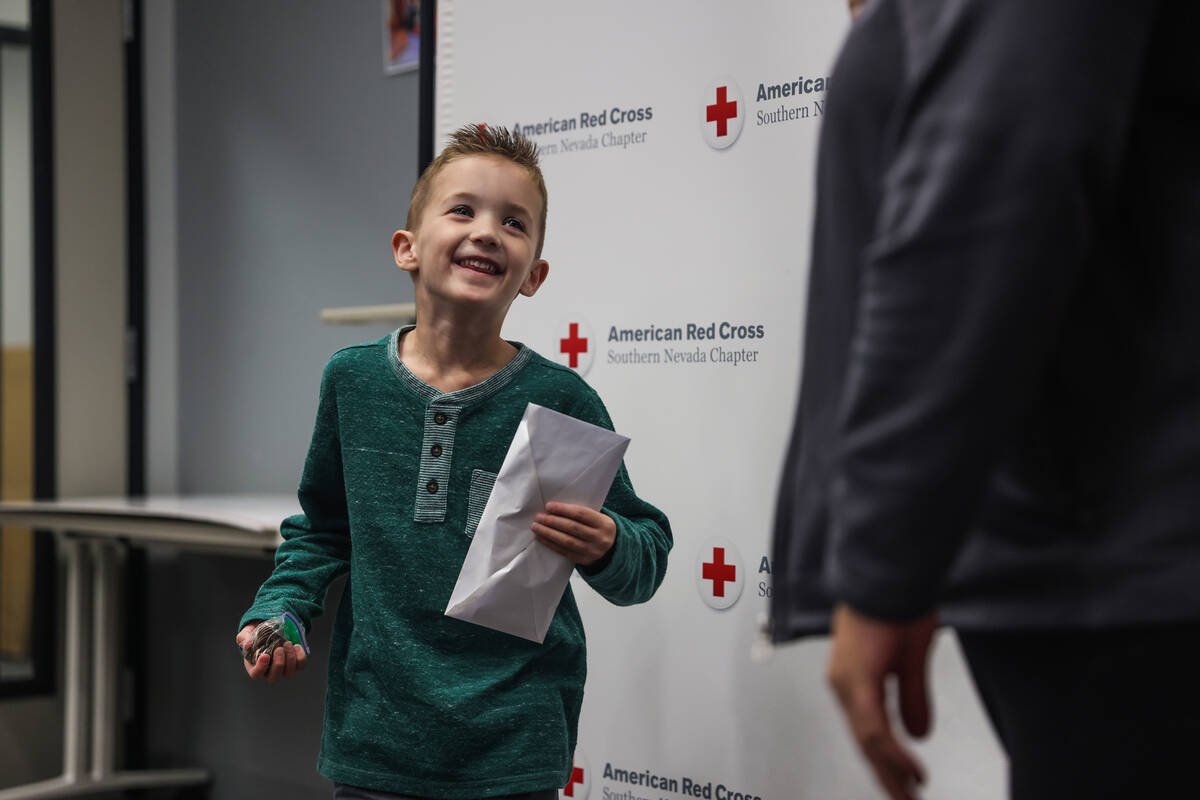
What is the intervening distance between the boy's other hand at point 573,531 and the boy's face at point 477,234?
0.28 meters

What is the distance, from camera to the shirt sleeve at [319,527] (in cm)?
142

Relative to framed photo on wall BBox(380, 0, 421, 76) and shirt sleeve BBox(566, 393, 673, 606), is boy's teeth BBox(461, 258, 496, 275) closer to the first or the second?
shirt sleeve BBox(566, 393, 673, 606)

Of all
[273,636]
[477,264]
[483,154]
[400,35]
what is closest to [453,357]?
[477,264]

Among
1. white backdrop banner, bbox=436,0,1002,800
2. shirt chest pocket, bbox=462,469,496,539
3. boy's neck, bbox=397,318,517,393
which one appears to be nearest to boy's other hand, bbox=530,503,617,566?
shirt chest pocket, bbox=462,469,496,539

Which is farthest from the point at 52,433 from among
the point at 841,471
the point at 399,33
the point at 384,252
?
the point at 841,471

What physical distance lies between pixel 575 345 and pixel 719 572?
0.51m

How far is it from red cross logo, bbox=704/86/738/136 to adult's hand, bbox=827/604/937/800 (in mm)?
1407

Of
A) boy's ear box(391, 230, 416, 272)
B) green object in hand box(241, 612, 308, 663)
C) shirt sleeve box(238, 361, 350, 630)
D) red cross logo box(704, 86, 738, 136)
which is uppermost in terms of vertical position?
red cross logo box(704, 86, 738, 136)

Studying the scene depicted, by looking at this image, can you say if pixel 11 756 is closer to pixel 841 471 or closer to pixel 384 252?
pixel 384 252

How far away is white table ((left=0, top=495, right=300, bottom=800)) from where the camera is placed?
2930mm

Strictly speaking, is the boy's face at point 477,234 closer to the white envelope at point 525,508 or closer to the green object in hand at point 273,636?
the white envelope at point 525,508

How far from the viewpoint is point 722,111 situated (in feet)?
6.40

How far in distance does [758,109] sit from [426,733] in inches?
44.3

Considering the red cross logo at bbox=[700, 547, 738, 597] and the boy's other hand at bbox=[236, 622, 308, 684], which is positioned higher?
the boy's other hand at bbox=[236, 622, 308, 684]
